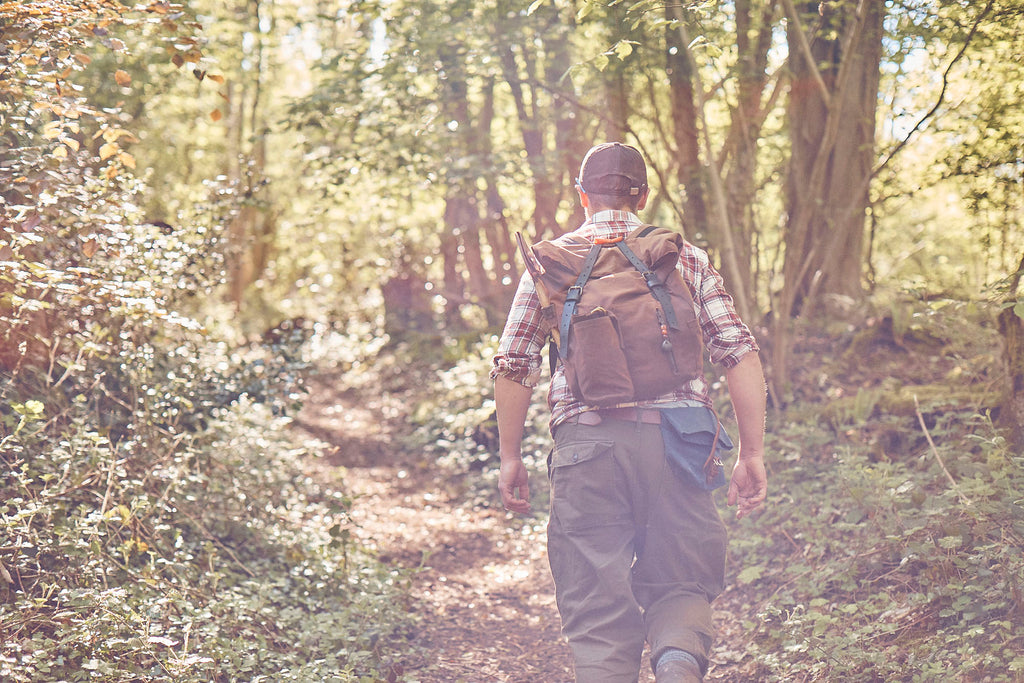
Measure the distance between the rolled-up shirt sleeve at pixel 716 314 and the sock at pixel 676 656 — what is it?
39.2 inches

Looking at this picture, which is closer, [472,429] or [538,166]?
[538,166]

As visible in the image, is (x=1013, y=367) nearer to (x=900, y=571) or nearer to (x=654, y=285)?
(x=900, y=571)

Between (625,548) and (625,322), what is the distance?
30.3 inches

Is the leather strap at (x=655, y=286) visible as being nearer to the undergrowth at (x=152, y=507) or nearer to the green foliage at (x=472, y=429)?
the undergrowth at (x=152, y=507)

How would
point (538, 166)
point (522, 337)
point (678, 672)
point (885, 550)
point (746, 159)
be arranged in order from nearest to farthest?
point (678, 672), point (522, 337), point (885, 550), point (746, 159), point (538, 166)

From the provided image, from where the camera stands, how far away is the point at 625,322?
275 cm

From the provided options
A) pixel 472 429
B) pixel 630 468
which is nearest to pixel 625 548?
pixel 630 468

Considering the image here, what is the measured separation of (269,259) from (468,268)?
8819 millimetres

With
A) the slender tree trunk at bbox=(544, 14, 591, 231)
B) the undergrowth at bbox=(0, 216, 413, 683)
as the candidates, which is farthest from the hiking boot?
the slender tree trunk at bbox=(544, 14, 591, 231)

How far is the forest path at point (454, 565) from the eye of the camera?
425cm

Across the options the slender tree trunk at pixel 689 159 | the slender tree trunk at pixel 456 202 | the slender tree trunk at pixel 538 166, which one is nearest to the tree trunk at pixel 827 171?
the slender tree trunk at pixel 689 159

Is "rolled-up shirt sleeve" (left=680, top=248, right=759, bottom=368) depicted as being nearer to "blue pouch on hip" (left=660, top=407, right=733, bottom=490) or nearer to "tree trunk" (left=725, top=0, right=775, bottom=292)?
"blue pouch on hip" (left=660, top=407, right=733, bottom=490)

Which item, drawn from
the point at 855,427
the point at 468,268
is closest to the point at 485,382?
the point at 468,268

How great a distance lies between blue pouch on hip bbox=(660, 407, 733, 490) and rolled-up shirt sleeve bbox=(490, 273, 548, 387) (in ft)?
1.65
